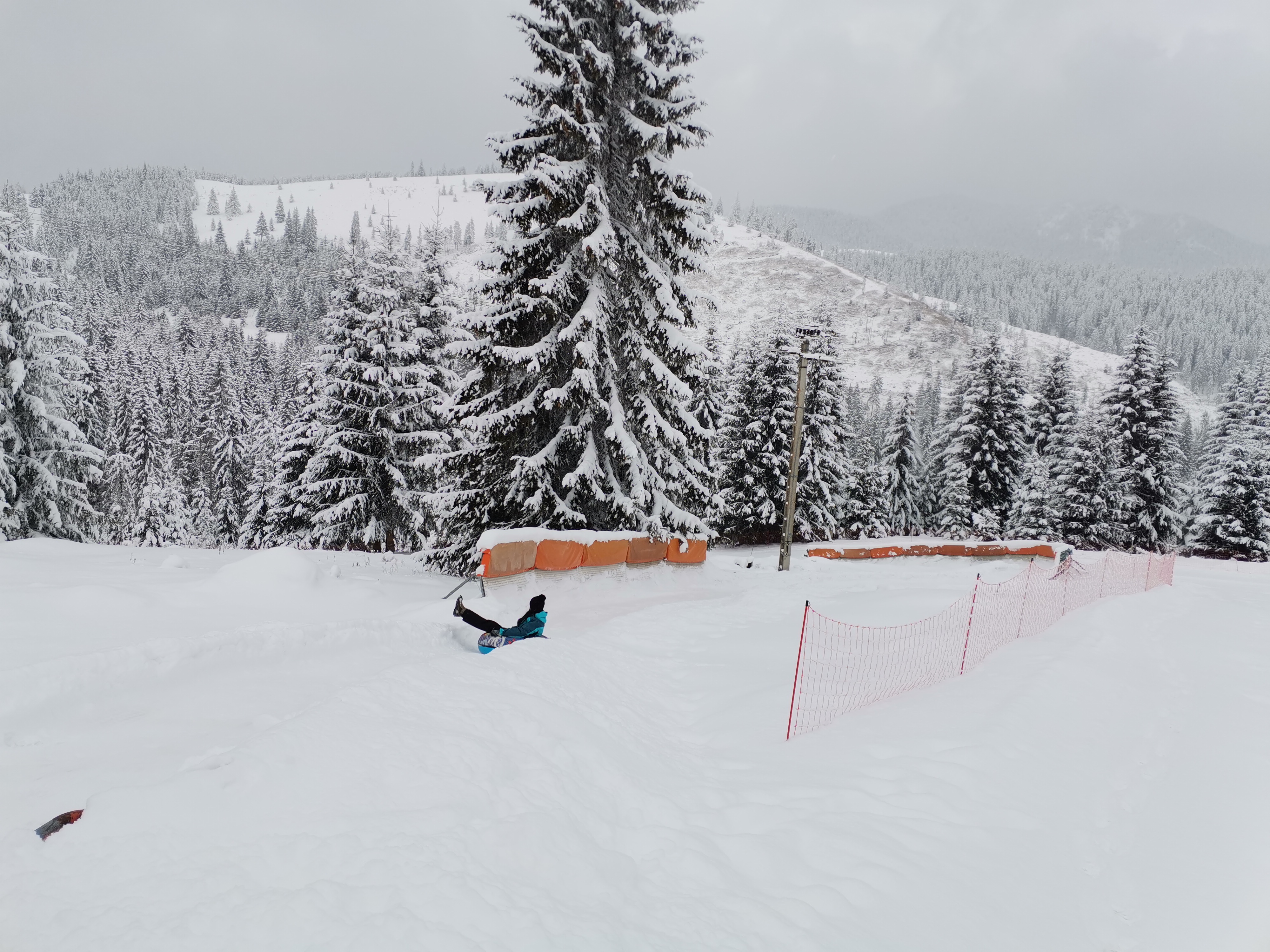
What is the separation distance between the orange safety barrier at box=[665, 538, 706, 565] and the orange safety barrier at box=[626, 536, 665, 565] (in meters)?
0.37

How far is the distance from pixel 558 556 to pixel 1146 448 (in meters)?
34.9

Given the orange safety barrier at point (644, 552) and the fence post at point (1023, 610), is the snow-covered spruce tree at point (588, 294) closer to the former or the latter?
the orange safety barrier at point (644, 552)

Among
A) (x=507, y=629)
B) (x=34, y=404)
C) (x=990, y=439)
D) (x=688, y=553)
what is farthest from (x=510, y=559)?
(x=990, y=439)

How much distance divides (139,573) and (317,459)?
1001 centimetres

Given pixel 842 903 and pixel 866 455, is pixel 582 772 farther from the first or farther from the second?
pixel 866 455

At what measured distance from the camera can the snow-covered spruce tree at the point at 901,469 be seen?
43969 millimetres

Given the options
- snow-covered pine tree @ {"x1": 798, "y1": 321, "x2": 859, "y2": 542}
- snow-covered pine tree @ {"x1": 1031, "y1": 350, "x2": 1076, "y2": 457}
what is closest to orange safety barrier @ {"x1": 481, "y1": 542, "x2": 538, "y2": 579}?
snow-covered pine tree @ {"x1": 798, "y1": 321, "x2": 859, "y2": 542}

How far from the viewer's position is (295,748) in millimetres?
4613

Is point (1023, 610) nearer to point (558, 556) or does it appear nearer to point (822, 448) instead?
point (558, 556)

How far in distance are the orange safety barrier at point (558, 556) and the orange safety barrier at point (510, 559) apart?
14 cm

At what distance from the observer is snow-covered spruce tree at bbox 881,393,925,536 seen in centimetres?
4397

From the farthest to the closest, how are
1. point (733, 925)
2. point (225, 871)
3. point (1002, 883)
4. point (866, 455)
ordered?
1. point (866, 455)
2. point (1002, 883)
3. point (733, 925)
4. point (225, 871)

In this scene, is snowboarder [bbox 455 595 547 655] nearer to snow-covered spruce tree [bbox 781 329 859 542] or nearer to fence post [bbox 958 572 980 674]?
fence post [bbox 958 572 980 674]

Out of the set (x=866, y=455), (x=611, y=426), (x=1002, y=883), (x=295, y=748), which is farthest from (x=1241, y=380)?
(x=295, y=748)
